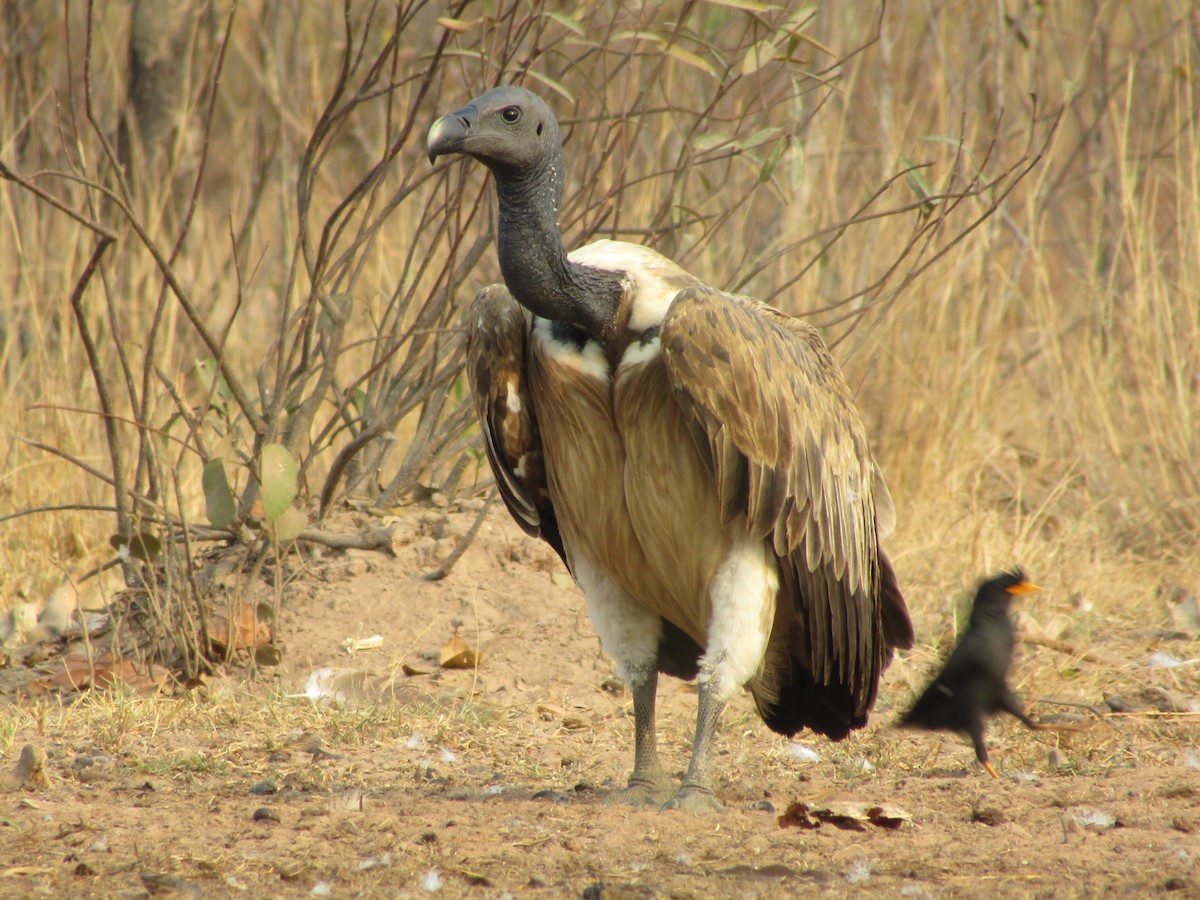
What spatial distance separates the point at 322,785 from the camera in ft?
13.4

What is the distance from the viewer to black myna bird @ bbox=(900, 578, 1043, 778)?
4141 mm

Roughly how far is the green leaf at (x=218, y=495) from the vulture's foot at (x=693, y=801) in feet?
6.43

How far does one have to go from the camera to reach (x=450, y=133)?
352cm

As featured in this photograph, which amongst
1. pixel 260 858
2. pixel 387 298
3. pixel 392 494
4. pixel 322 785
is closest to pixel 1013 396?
pixel 387 298

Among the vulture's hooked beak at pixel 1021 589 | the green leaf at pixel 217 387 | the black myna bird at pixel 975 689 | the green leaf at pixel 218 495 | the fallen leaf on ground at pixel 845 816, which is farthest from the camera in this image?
the green leaf at pixel 217 387

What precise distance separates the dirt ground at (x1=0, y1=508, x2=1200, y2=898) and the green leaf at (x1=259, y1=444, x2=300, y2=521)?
62 cm

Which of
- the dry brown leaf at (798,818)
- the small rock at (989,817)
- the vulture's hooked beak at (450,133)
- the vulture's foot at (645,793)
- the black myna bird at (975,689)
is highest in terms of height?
the vulture's hooked beak at (450,133)

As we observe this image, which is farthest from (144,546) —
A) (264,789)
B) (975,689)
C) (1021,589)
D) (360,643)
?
(1021,589)

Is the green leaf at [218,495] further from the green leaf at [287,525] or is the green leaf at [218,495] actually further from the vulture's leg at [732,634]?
the vulture's leg at [732,634]

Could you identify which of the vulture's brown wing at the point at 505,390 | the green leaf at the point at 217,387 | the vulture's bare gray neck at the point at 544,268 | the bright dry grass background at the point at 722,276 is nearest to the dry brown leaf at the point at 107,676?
the bright dry grass background at the point at 722,276

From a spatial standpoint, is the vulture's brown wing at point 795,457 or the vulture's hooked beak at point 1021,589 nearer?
the vulture's brown wing at point 795,457

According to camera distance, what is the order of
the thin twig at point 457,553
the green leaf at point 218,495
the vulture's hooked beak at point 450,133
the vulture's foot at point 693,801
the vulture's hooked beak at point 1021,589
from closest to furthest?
the vulture's hooked beak at point 450,133 → the vulture's foot at point 693,801 → the vulture's hooked beak at point 1021,589 → the green leaf at point 218,495 → the thin twig at point 457,553

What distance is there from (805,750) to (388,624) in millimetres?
Answer: 1567

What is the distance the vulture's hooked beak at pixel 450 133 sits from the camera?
11.4 ft
